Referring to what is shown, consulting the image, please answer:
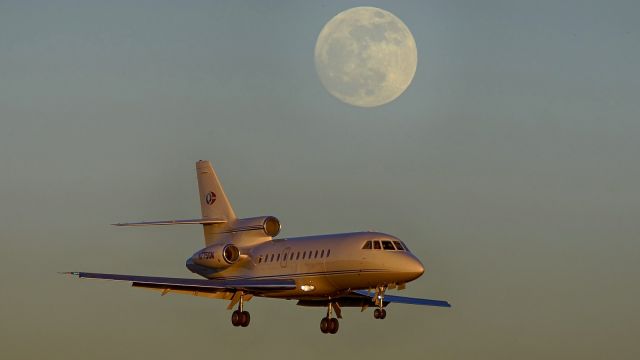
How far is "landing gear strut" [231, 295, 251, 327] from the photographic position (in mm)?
72500

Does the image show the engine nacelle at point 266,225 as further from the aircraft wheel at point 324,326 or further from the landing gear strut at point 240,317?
the aircraft wheel at point 324,326

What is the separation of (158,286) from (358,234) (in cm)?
1119

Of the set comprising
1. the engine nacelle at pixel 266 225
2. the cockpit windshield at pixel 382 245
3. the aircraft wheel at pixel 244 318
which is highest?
the engine nacelle at pixel 266 225

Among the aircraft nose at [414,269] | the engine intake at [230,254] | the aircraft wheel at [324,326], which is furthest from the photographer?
the engine intake at [230,254]

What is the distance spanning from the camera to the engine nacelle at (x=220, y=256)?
2948 inches

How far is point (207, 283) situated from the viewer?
7269 centimetres

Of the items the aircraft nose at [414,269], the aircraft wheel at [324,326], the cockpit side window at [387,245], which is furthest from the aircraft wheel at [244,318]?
the aircraft nose at [414,269]

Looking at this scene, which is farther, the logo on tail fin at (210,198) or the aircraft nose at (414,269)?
the logo on tail fin at (210,198)

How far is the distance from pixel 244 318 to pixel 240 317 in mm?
218

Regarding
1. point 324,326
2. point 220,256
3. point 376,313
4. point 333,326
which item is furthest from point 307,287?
point 220,256

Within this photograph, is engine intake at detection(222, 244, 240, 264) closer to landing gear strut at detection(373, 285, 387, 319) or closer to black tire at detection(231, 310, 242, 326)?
black tire at detection(231, 310, 242, 326)

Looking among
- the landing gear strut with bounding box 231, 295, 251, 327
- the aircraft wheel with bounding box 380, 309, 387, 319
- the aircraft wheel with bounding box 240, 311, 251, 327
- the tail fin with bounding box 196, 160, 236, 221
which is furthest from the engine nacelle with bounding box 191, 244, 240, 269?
the aircraft wheel with bounding box 380, 309, 387, 319

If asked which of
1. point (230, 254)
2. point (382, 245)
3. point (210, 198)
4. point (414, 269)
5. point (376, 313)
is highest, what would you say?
point (210, 198)

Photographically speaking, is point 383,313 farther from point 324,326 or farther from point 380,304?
point 324,326
